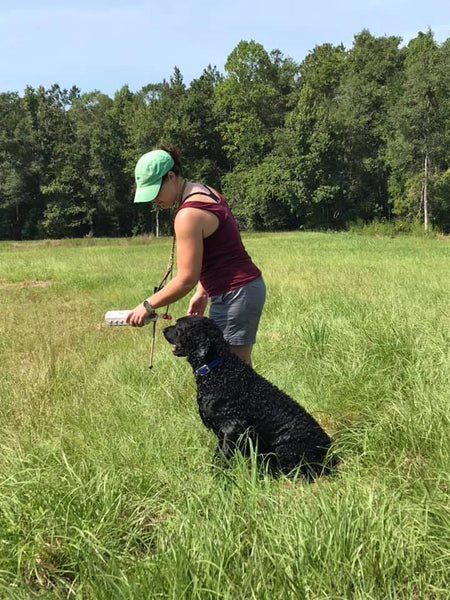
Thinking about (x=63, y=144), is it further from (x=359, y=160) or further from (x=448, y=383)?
(x=448, y=383)

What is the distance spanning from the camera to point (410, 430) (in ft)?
8.39

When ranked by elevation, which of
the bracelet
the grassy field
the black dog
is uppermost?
the bracelet

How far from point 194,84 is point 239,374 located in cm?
6347

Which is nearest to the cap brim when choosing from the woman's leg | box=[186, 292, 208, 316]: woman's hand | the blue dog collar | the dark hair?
the dark hair

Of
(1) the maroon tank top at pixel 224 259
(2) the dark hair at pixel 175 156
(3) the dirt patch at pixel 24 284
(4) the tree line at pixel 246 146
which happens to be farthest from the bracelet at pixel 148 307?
(4) the tree line at pixel 246 146

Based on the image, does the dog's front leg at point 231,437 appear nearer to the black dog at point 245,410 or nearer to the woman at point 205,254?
the black dog at point 245,410

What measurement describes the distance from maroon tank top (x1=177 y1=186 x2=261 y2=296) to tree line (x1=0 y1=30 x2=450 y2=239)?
41.6 m

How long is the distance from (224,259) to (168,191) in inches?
22.2

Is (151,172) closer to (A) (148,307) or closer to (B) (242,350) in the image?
(A) (148,307)

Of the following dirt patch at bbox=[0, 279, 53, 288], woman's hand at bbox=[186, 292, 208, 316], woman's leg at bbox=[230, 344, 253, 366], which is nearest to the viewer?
woman's leg at bbox=[230, 344, 253, 366]

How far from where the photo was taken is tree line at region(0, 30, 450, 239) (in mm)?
47656

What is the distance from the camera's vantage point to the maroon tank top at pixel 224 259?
2762 millimetres

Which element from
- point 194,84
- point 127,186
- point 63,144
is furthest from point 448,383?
point 194,84

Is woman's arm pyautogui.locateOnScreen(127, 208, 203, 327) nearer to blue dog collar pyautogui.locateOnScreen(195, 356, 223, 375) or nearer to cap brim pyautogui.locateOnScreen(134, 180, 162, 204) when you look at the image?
cap brim pyautogui.locateOnScreen(134, 180, 162, 204)
